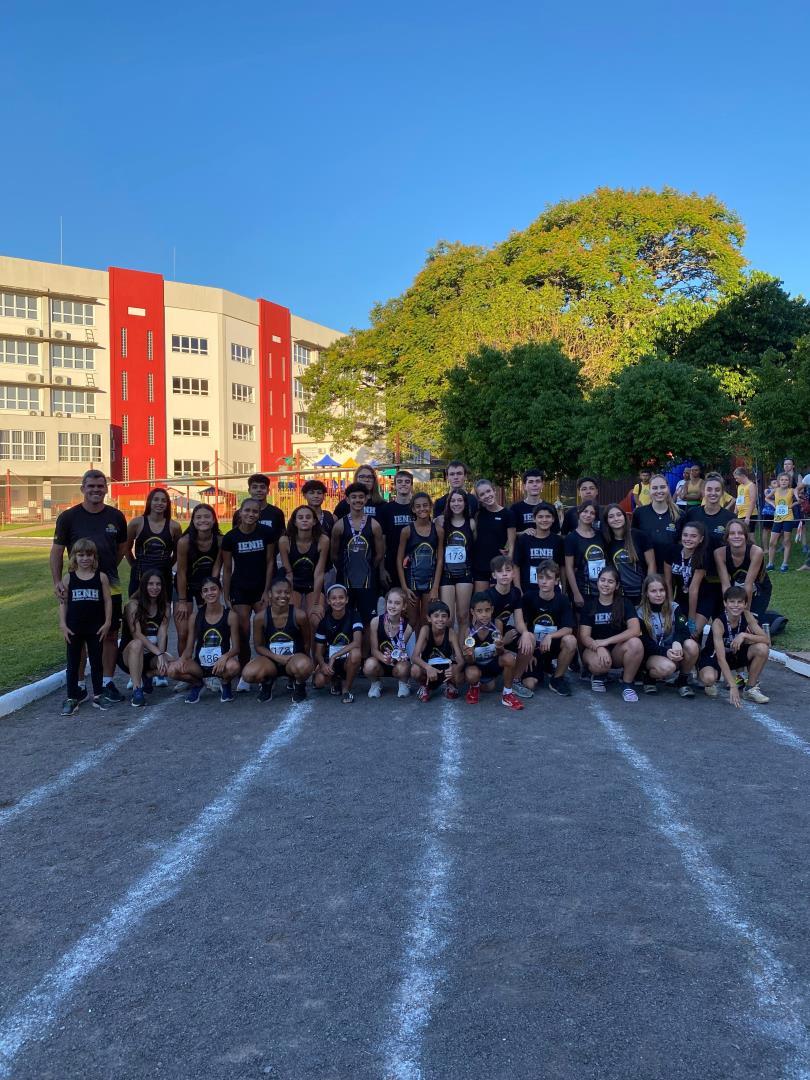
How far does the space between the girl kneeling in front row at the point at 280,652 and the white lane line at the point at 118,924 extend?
190 cm

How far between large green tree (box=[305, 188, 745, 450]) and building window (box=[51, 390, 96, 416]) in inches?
928

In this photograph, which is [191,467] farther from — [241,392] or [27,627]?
[27,627]

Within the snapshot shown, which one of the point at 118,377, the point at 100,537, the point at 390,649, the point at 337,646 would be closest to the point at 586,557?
the point at 390,649

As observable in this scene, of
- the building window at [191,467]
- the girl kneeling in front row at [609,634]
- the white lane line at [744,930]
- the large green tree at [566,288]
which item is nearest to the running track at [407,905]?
the white lane line at [744,930]

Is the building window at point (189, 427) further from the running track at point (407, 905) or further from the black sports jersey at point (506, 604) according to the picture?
the running track at point (407, 905)

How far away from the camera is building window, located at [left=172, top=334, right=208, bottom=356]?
180 feet

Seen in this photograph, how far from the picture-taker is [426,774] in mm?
5418

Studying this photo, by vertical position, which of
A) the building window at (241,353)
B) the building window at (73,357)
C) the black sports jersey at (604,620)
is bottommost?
the black sports jersey at (604,620)

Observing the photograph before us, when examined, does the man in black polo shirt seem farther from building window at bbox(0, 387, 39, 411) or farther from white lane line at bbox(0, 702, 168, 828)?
building window at bbox(0, 387, 39, 411)

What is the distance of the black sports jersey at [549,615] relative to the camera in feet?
25.5

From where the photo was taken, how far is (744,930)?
3.44m

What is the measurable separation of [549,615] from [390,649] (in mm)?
1482

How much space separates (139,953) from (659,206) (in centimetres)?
3516

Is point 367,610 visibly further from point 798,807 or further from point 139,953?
point 139,953
